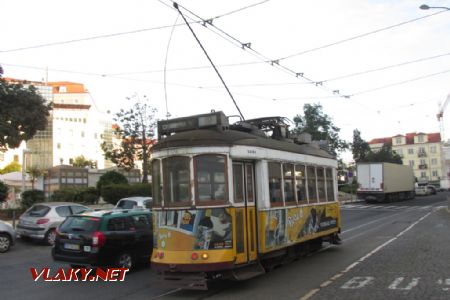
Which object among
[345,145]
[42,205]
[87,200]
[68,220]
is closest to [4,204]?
[87,200]

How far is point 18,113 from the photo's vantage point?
2358cm

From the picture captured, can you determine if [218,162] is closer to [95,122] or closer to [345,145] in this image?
[345,145]

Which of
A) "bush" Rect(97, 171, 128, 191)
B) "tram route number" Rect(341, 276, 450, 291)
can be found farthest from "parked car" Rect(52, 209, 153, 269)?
"bush" Rect(97, 171, 128, 191)

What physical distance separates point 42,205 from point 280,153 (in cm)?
1021

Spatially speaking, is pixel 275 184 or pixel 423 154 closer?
pixel 275 184

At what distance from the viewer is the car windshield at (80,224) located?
1131cm

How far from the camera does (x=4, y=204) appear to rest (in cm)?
2883

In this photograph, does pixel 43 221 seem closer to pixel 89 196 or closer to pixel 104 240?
pixel 104 240

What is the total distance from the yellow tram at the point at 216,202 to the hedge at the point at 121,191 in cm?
2131

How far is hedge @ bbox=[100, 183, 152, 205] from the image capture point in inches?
1235

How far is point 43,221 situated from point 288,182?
9600 mm

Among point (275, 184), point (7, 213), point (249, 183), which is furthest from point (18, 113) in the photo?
point (249, 183)

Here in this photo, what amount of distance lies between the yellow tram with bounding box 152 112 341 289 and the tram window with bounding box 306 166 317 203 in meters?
1.64

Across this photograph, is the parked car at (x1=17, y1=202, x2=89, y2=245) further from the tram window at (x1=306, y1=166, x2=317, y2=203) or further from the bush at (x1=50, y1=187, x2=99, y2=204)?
the bush at (x1=50, y1=187, x2=99, y2=204)
